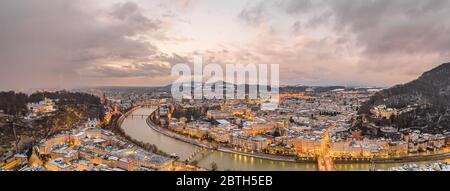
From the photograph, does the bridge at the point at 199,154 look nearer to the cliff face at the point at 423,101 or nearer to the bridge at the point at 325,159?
the bridge at the point at 325,159

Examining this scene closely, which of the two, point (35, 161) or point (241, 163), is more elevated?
point (35, 161)

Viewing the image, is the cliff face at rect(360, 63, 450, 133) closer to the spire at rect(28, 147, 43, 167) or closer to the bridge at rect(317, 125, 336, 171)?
the bridge at rect(317, 125, 336, 171)

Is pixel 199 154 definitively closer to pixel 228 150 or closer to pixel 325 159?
pixel 228 150

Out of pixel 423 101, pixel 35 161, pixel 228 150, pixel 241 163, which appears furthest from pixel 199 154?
pixel 423 101

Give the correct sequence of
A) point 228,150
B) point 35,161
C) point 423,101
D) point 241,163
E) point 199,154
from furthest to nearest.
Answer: point 423,101, point 228,150, point 199,154, point 241,163, point 35,161

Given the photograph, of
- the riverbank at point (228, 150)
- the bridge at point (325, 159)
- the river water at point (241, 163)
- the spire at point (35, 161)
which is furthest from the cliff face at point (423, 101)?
the spire at point (35, 161)

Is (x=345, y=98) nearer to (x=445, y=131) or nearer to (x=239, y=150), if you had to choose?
(x=445, y=131)

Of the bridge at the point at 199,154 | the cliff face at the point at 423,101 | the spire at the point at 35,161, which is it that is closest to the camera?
the spire at the point at 35,161
